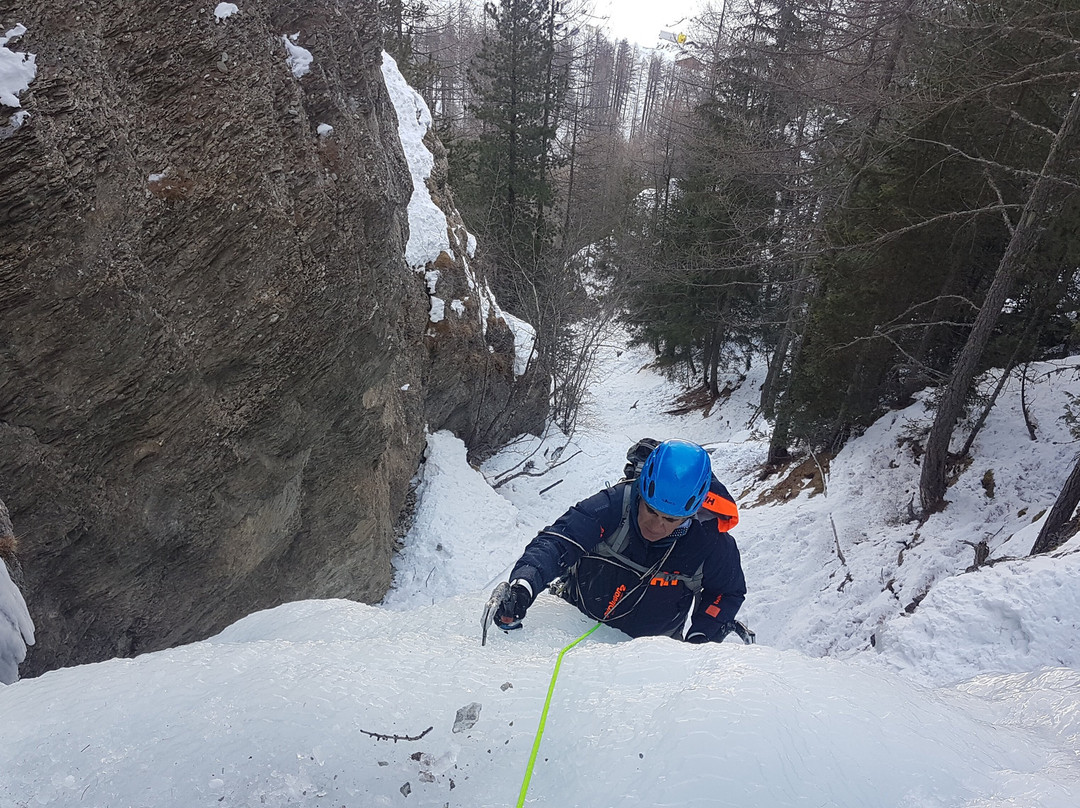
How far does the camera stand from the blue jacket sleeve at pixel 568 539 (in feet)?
9.63

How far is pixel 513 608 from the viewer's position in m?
2.79

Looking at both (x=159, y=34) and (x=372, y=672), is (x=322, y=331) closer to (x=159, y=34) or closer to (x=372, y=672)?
(x=159, y=34)

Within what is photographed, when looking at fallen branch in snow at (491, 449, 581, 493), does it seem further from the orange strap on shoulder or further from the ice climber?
the orange strap on shoulder

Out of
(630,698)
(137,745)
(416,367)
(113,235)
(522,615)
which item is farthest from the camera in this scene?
(416,367)

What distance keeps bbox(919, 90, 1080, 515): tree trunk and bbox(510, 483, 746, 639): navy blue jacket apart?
15.6 feet

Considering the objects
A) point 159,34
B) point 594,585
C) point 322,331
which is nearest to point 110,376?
point 322,331

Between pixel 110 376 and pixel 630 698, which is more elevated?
pixel 630 698

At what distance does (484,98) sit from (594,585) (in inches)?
799

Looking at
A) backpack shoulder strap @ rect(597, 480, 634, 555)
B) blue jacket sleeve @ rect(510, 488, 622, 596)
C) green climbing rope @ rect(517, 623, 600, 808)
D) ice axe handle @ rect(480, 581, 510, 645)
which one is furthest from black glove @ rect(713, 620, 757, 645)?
green climbing rope @ rect(517, 623, 600, 808)

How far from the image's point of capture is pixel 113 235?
12.0ft

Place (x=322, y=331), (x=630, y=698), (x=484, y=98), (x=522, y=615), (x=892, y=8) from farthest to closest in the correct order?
1. (x=484, y=98)
2. (x=892, y=8)
3. (x=322, y=331)
4. (x=522, y=615)
5. (x=630, y=698)

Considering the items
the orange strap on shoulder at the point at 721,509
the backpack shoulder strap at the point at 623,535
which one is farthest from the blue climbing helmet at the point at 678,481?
the backpack shoulder strap at the point at 623,535

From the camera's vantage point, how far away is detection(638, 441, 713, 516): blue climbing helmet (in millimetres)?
2865

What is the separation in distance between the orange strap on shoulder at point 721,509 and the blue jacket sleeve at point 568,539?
1.52ft
